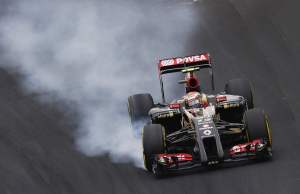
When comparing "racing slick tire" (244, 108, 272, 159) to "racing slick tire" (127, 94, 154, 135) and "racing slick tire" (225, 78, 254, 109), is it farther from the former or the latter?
"racing slick tire" (127, 94, 154, 135)

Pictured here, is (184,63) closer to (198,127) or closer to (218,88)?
(198,127)

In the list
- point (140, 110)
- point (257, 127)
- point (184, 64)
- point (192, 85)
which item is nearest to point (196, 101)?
point (192, 85)

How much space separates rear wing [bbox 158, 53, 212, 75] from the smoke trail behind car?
1.62 meters

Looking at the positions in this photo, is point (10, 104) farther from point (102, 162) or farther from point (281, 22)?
point (281, 22)

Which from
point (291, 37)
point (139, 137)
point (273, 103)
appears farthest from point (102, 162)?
point (291, 37)

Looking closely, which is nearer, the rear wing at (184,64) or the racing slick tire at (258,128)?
the racing slick tire at (258,128)

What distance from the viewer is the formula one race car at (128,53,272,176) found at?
18.1m

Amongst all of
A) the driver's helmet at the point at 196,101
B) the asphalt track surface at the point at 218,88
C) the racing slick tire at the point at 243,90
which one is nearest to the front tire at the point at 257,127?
the asphalt track surface at the point at 218,88

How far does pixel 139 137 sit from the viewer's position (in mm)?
21031

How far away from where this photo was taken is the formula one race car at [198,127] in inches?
714

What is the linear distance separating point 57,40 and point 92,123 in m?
7.96

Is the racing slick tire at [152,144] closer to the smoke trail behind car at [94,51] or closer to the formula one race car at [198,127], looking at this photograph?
the formula one race car at [198,127]

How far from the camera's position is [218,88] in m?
25.0

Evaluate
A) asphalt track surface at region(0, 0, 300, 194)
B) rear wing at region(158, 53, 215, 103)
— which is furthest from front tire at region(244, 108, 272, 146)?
rear wing at region(158, 53, 215, 103)
